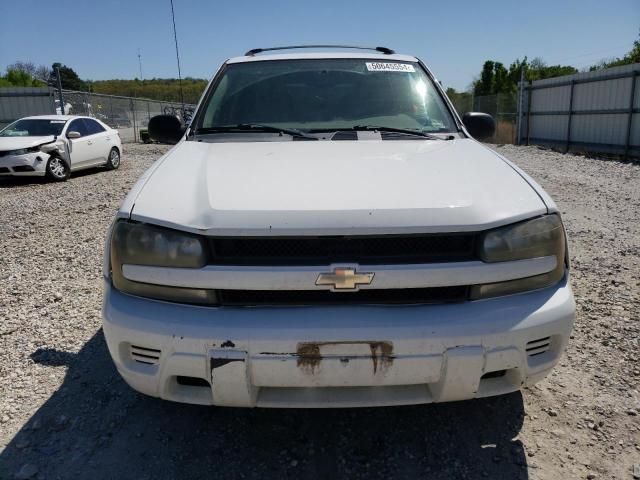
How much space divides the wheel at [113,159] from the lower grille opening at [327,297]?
489 inches

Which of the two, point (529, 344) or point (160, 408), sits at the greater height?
point (529, 344)

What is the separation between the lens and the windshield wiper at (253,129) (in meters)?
2.85

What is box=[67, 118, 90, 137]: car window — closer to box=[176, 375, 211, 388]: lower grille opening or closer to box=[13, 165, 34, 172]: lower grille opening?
box=[13, 165, 34, 172]: lower grille opening

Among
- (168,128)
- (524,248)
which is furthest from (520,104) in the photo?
(524,248)

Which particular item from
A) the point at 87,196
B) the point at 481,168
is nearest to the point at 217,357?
the point at 481,168

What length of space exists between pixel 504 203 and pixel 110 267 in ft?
5.09

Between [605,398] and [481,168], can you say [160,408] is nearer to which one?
[481,168]

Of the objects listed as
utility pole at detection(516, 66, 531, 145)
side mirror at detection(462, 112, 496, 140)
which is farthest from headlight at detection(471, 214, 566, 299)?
utility pole at detection(516, 66, 531, 145)

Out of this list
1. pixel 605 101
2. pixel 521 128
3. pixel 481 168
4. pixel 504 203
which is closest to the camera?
pixel 504 203

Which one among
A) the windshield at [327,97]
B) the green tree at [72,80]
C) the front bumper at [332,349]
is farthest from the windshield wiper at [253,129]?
the green tree at [72,80]

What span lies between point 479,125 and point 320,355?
222cm

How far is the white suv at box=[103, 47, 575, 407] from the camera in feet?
5.82

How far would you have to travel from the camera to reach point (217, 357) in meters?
1.76

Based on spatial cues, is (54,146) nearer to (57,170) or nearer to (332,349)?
(57,170)
